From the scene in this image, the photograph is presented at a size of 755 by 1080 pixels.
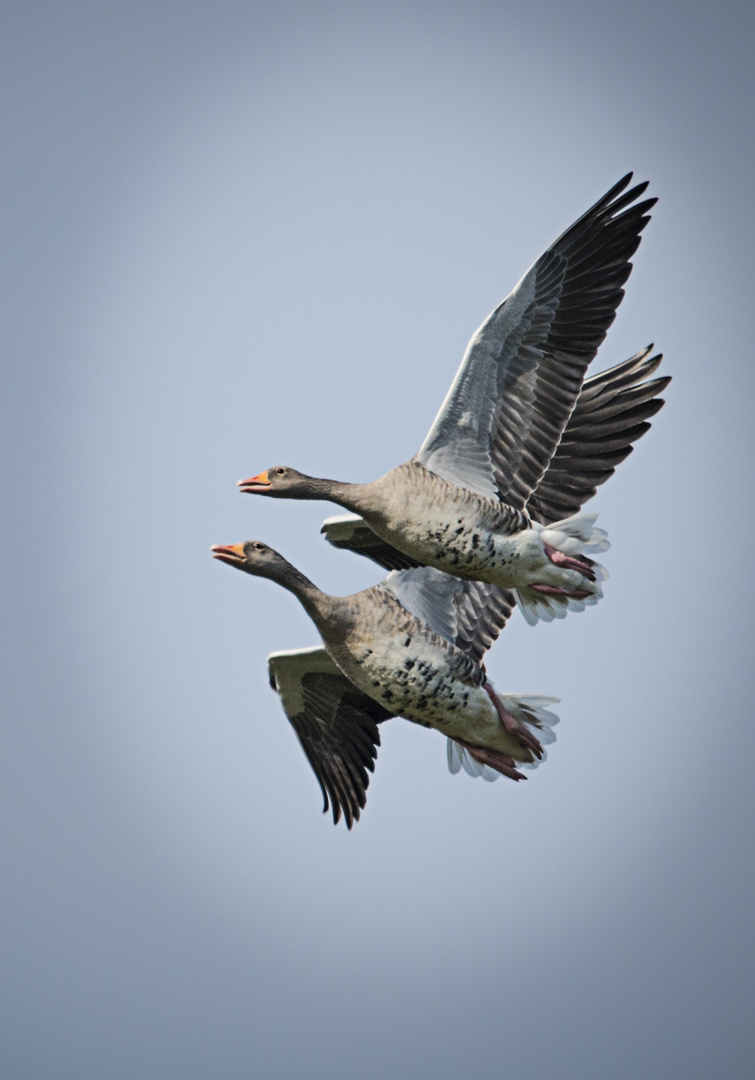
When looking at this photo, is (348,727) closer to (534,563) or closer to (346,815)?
(346,815)

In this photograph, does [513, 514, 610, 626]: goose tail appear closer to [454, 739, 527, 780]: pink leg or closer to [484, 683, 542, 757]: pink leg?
[484, 683, 542, 757]: pink leg

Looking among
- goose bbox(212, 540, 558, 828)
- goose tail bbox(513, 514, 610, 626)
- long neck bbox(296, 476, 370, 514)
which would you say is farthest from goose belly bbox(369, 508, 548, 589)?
goose bbox(212, 540, 558, 828)

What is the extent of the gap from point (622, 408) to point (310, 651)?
3486 mm

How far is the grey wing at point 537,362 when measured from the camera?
11.8m

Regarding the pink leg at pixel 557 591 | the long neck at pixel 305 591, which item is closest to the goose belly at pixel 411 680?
the long neck at pixel 305 591

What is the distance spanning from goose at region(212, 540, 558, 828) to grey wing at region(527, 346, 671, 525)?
102 cm

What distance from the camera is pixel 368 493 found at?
1170cm

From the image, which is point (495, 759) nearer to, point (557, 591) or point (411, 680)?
point (411, 680)

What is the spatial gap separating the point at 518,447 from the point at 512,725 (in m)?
2.32

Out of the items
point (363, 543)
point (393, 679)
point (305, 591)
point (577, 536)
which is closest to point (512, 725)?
point (393, 679)

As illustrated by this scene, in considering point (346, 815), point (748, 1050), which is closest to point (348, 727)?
point (346, 815)

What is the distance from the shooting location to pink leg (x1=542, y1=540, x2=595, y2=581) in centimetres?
1170

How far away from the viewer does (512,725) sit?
1250cm

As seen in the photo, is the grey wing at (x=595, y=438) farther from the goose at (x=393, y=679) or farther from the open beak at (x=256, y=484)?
the open beak at (x=256, y=484)
